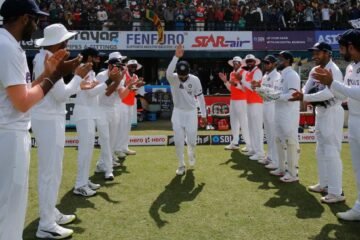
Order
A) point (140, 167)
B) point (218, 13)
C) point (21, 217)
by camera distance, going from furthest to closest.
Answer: point (218, 13)
point (140, 167)
point (21, 217)

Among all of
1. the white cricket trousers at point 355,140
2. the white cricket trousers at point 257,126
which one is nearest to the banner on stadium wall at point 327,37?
the white cricket trousers at point 257,126

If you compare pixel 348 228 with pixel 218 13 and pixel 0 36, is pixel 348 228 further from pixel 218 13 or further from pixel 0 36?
pixel 218 13

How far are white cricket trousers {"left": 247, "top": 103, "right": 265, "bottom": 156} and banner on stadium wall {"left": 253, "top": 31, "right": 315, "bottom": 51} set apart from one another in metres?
11.5

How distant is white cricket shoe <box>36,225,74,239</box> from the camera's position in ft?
15.5

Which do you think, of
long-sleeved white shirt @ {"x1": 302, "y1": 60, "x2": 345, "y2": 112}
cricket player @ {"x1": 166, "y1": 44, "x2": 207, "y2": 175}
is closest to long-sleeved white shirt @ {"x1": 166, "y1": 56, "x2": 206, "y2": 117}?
cricket player @ {"x1": 166, "y1": 44, "x2": 207, "y2": 175}

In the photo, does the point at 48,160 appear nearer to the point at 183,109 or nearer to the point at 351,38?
the point at 183,109

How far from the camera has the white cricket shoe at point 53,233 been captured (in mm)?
4711

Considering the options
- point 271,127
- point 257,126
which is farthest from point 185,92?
point 257,126

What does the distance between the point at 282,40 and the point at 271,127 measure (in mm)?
12895

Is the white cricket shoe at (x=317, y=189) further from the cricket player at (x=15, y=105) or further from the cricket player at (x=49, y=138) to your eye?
the cricket player at (x=15, y=105)

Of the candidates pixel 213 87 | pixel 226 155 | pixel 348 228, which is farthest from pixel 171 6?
pixel 348 228

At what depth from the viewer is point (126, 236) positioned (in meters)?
4.75

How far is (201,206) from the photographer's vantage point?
5.99 meters

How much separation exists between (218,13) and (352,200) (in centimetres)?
1650
